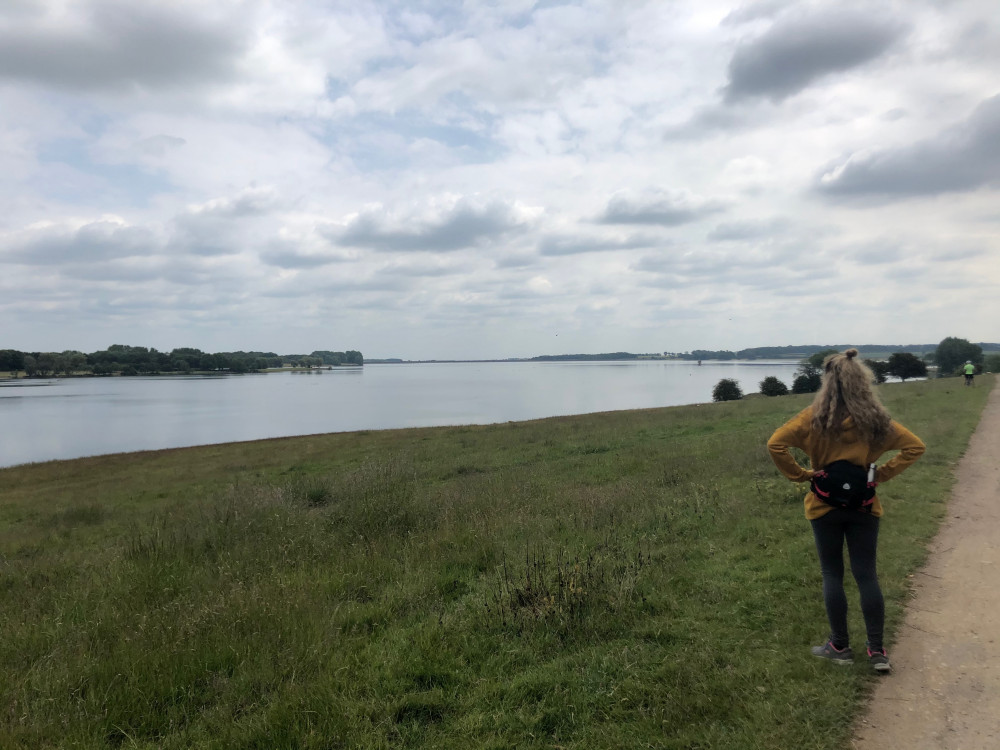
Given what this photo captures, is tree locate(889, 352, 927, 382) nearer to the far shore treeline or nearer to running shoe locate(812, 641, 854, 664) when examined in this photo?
running shoe locate(812, 641, 854, 664)

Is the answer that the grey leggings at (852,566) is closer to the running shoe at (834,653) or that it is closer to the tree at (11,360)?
the running shoe at (834,653)

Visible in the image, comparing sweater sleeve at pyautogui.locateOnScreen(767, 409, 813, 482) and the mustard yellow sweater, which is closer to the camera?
the mustard yellow sweater

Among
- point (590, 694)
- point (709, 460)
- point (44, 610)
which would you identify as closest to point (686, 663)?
point (590, 694)

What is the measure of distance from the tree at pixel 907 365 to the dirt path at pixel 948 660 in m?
75.1

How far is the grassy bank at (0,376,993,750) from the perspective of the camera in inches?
158

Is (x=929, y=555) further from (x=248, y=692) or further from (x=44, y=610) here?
(x=44, y=610)

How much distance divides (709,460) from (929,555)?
668 cm

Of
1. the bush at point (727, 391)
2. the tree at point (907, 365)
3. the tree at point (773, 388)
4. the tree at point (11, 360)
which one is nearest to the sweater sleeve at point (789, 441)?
the tree at point (773, 388)

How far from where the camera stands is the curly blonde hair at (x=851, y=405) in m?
4.26

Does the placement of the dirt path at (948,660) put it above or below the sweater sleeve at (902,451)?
below

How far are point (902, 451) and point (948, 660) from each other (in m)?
1.59

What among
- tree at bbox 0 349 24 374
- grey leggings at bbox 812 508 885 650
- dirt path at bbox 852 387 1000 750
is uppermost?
tree at bbox 0 349 24 374

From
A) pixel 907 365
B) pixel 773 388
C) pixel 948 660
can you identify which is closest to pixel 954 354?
pixel 907 365

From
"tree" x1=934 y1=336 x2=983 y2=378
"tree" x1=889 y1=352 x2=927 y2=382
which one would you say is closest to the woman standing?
"tree" x1=889 y1=352 x2=927 y2=382
